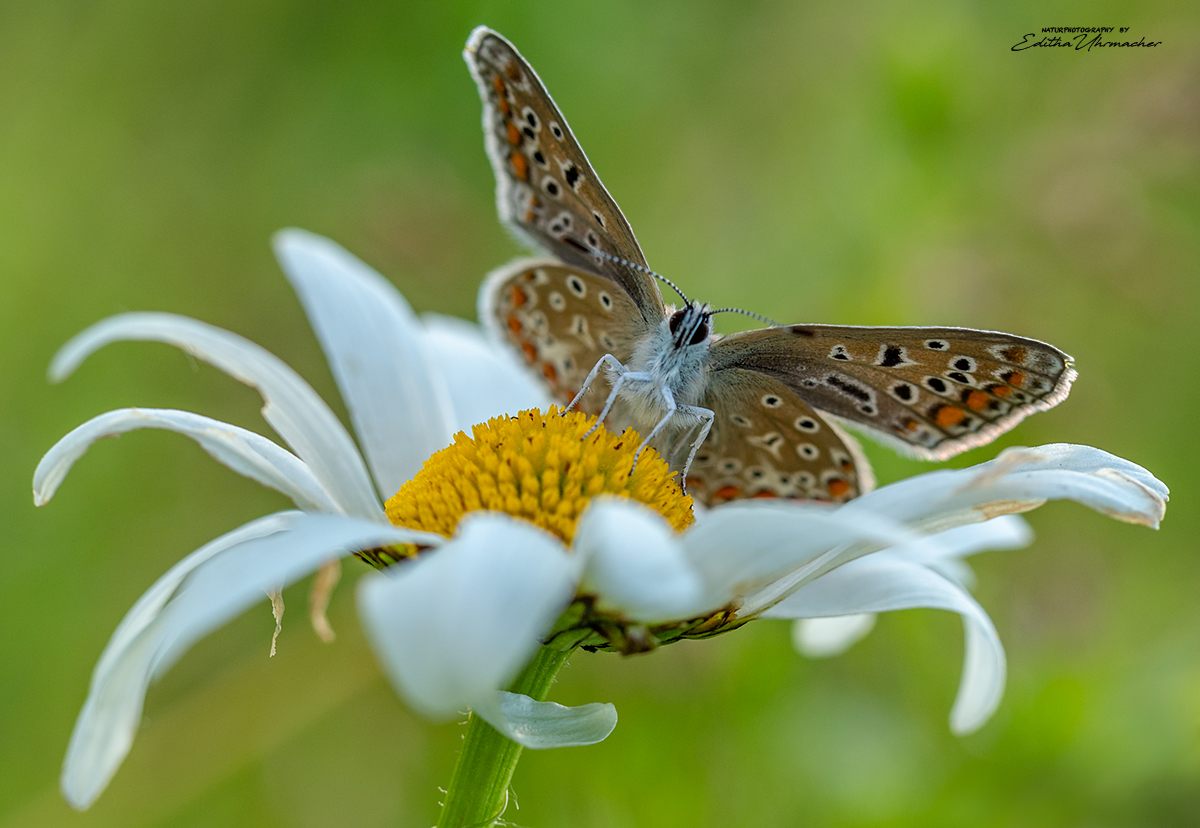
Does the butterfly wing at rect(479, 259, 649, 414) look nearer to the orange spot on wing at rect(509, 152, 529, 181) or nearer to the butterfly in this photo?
the butterfly

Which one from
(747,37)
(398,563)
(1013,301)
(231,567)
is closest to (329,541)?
(231,567)

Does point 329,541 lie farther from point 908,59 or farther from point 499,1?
point 499,1

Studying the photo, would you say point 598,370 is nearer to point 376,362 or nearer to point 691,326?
point 691,326

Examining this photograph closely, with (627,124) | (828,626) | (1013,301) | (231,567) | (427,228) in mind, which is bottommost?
(231,567)

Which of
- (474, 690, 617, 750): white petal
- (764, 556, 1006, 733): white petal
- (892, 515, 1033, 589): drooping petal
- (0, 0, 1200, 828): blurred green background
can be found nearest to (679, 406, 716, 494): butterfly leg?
(764, 556, 1006, 733): white petal

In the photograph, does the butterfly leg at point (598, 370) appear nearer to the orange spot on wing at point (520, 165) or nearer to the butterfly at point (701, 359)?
the butterfly at point (701, 359)

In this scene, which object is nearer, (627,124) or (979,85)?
(979,85)
